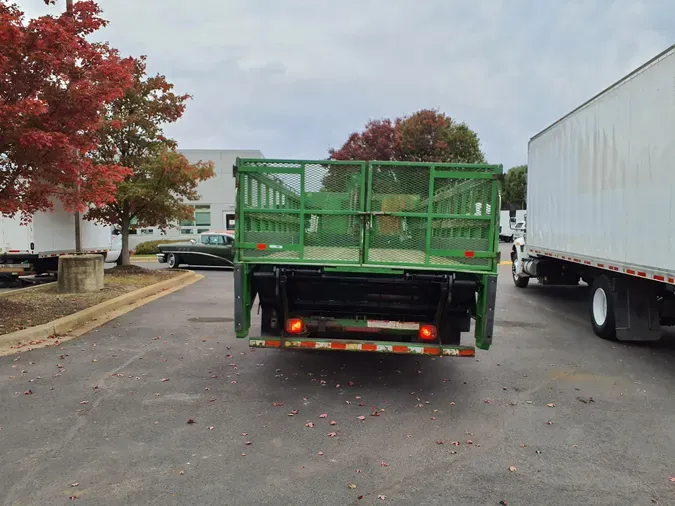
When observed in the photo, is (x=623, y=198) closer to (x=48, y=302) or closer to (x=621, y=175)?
(x=621, y=175)

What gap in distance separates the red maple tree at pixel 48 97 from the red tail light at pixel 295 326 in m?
4.71

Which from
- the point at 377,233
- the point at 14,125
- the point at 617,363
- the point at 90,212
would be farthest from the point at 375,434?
the point at 90,212

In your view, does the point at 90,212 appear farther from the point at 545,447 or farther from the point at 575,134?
the point at 545,447

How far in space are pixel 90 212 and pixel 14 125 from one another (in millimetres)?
7624

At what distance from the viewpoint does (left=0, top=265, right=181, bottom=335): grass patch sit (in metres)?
8.07

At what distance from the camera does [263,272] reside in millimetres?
5492

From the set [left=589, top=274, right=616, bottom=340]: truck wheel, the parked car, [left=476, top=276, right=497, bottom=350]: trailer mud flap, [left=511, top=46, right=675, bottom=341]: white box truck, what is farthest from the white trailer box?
the parked car

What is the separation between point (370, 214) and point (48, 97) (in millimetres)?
5981

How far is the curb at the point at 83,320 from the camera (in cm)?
704

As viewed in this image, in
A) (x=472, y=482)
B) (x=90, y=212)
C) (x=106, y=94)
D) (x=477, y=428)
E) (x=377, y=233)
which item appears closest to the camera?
(x=472, y=482)

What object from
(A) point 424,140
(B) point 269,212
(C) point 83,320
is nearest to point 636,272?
(B) point 269,212

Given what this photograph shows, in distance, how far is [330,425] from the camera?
4.56m

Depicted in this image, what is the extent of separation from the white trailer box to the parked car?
12.6 metres

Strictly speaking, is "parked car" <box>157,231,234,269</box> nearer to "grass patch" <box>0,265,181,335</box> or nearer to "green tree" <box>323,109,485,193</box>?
"grass patch" <box>0,265,181,335</box>
